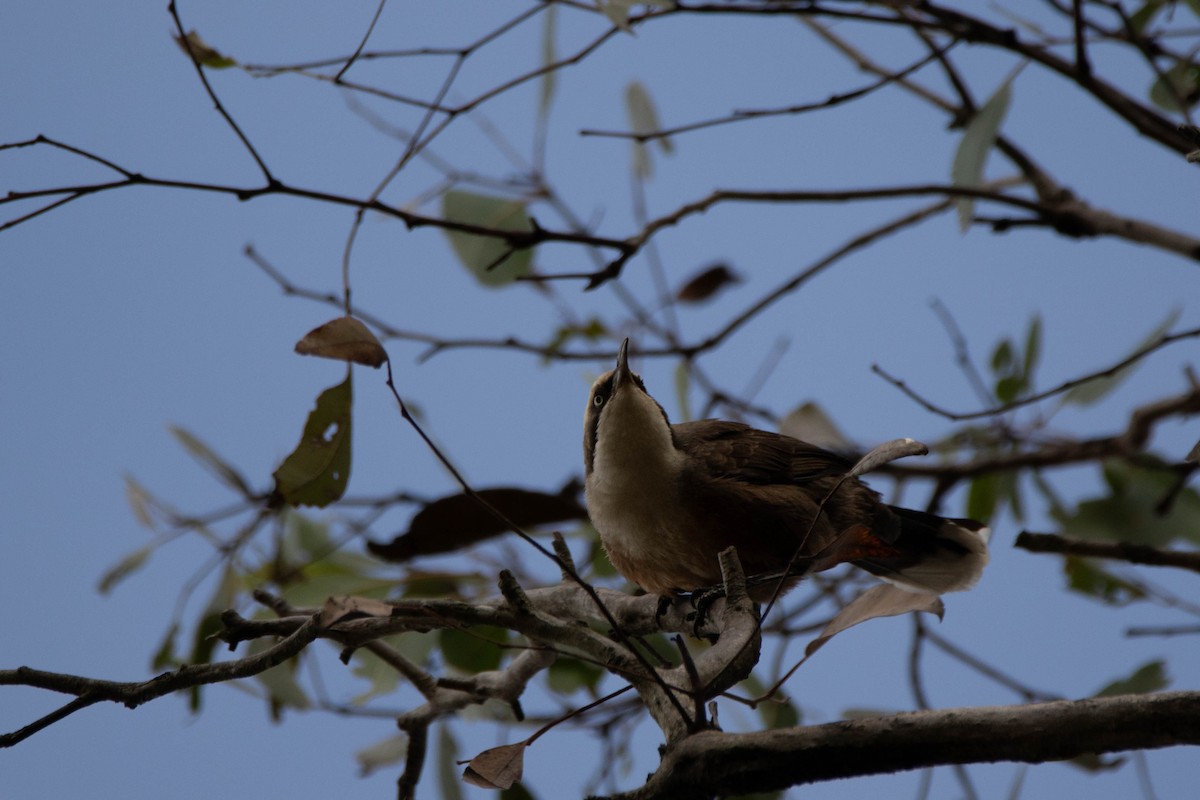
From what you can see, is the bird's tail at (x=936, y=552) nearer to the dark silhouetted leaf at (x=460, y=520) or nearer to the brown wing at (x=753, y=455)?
the brown wing at (x=753, y=455)

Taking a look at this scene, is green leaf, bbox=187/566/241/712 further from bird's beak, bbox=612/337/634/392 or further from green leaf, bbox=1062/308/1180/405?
green leaf, bbox=1062/308/1180/405

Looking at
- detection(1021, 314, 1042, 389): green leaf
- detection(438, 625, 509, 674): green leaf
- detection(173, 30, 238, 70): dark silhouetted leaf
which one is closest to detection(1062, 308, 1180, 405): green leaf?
detection(1021, 314, 1042, 389): green leaf

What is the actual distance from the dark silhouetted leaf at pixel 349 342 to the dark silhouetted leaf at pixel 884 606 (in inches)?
38.3

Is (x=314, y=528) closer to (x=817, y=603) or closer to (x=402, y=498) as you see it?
(x=402, y=498)

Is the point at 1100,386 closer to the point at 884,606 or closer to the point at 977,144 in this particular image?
the point at 977,144

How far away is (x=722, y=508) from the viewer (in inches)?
113

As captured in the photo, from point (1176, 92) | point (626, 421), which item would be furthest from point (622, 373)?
point (1176, 92)

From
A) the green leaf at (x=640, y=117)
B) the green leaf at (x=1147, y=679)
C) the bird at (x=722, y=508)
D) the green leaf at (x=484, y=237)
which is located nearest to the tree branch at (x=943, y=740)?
the bird at (x=722, y=508)

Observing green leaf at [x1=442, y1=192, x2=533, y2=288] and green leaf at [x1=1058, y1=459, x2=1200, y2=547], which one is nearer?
→ green leaf at [x1=1058, y1=459, x2=1200, y2=547]

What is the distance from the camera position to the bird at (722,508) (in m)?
2.84

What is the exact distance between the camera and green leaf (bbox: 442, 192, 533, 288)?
12.6ft

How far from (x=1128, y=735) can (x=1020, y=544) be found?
1024 mm

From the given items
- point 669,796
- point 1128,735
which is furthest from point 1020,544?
point 669,796

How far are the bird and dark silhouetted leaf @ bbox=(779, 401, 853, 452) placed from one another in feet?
0.44
